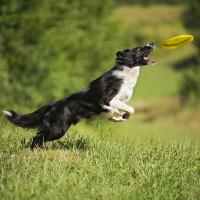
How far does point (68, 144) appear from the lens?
29.3 ft

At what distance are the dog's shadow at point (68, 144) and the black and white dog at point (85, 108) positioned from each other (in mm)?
209

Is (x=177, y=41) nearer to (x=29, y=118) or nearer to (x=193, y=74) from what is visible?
(x=29, y=118)

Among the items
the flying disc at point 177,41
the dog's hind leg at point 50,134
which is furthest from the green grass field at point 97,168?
the flying disc at point 177,41

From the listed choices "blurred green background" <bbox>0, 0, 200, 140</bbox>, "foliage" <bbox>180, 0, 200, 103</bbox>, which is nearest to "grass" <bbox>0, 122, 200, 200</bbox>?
"blurred green background" <bbox>0, 0, 200, 140</bbox>

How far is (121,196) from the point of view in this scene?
6.86 meters

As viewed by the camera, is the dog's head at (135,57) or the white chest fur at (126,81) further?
the dog's head at (135,57)

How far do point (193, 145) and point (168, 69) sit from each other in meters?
56.9

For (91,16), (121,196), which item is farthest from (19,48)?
(121,196)

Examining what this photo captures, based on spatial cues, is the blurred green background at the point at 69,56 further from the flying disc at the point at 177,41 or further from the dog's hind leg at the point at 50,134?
the dog's hind leg at the point at 50,134

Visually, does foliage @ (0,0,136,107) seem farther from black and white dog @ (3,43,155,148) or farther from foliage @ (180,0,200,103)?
black and white dog @ (3,43,155,148)

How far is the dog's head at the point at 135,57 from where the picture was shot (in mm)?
9039

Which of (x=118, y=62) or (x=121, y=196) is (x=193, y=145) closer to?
(x=118, y=62)

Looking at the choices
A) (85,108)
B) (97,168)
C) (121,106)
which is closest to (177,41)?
(121,106)

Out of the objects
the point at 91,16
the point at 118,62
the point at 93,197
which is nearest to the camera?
the point at 93,197
